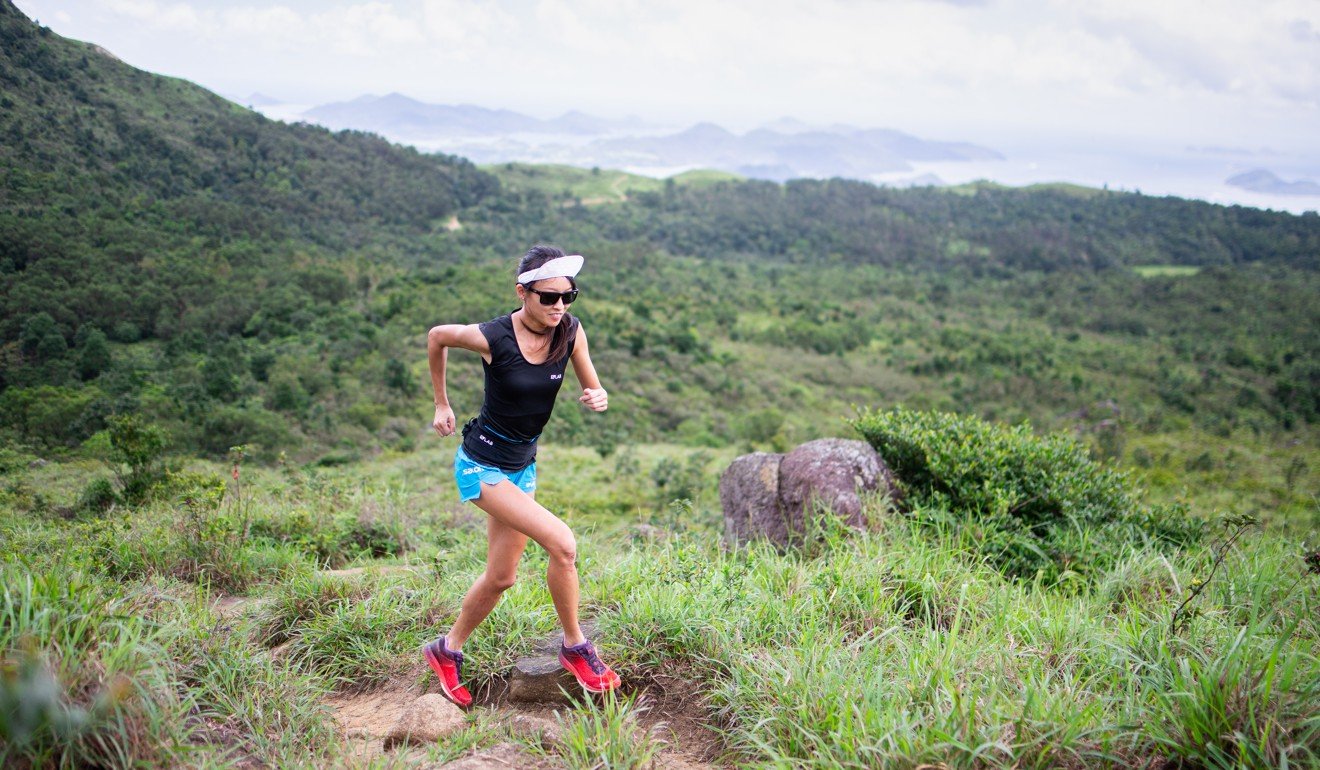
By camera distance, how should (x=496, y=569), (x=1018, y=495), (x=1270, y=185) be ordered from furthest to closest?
(x=1270, y=185)
(x=1018, y=495)
(x=496, y=569)

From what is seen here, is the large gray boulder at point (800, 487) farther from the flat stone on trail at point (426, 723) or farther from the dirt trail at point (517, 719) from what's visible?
the flat stone on trail at point (426, 723)

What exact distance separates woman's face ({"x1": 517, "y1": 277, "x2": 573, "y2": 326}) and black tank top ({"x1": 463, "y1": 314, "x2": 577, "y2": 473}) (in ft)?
0.33

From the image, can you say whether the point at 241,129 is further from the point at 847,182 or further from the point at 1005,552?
the point at 847,182

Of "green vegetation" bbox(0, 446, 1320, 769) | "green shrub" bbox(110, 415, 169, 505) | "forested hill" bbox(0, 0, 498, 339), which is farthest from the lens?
"forested hill" bbox(0, 0, 498, 339)

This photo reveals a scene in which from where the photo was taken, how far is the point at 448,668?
9.91 feet

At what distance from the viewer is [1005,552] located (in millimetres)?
4988

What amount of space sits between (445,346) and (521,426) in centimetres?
45

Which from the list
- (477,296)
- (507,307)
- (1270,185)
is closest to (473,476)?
(507,307)

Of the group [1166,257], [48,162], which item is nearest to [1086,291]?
[1166,257]

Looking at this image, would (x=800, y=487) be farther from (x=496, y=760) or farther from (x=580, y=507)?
(x=580, y=507)

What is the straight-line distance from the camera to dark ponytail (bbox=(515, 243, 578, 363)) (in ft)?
9.08

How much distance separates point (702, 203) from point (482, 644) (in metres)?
96.1

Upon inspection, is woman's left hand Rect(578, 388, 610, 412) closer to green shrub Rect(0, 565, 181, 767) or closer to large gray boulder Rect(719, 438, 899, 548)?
green shrub Rect(0, 565, 181, 767)

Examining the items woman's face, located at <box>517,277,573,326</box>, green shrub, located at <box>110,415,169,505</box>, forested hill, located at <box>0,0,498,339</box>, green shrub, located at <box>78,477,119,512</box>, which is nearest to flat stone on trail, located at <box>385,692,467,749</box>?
woman's face, located at <box>517,277,573,326</box>
